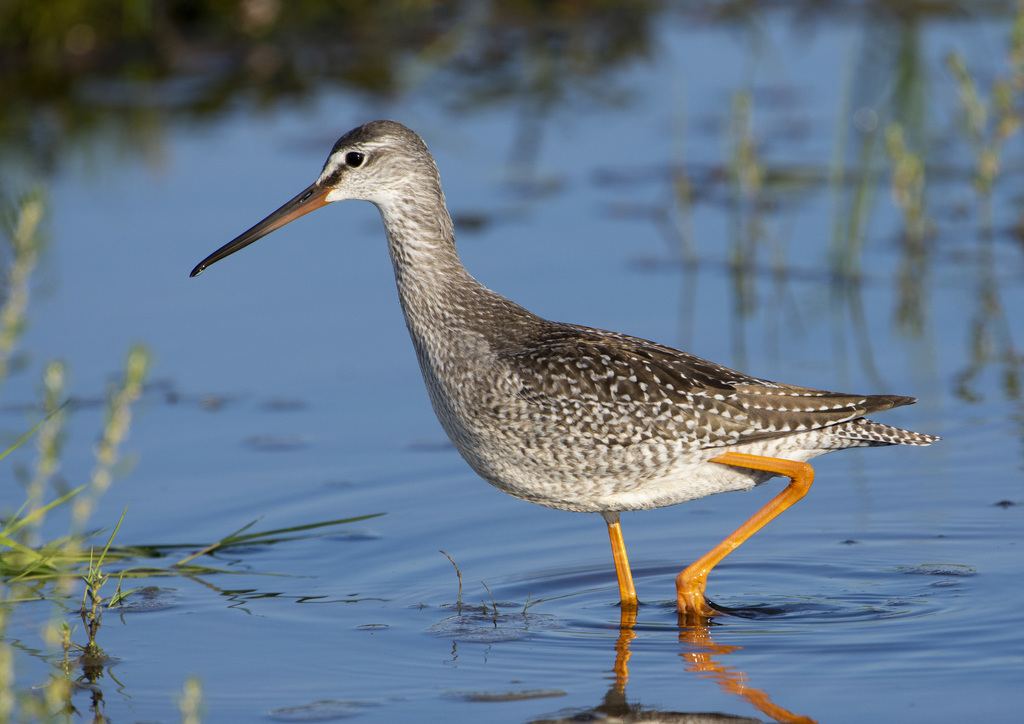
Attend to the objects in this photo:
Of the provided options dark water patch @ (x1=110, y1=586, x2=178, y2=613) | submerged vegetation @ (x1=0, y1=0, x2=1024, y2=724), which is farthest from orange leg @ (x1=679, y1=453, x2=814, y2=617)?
dark water patch @ (x1=110, y1=586, x2=178, y2=613)

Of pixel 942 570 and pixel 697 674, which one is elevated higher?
pixel 942 570

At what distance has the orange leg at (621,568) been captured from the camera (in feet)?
23.7

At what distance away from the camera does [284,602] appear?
7.29 meters

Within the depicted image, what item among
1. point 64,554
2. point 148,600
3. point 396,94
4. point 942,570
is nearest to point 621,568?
point 942,570

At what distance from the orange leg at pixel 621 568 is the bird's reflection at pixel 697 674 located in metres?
0.15

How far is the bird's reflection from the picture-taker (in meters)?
5.89

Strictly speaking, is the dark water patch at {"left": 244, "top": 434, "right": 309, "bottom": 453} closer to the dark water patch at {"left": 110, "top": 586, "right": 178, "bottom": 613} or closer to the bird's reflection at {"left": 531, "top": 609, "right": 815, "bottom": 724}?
the dark water patch at {"left": 110, "top": 586, "right": 178, "bottom": 613}

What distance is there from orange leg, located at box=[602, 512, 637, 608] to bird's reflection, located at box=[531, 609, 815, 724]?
0.49 ft

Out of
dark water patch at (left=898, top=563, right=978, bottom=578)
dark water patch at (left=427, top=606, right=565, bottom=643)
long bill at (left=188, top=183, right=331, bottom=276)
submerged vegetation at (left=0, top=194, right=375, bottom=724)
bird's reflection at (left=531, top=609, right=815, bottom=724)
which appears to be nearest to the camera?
submerged vegetation at (left=0, top=194, right=375, bottom=724)

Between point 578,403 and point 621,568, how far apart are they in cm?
93

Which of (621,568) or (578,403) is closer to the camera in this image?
(578,403)

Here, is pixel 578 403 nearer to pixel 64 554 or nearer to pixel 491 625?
pixel 491 625

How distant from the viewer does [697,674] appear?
250 inches

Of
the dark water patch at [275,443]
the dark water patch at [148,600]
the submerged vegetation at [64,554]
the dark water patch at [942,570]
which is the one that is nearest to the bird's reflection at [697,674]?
the dark water patch at [942,570]
